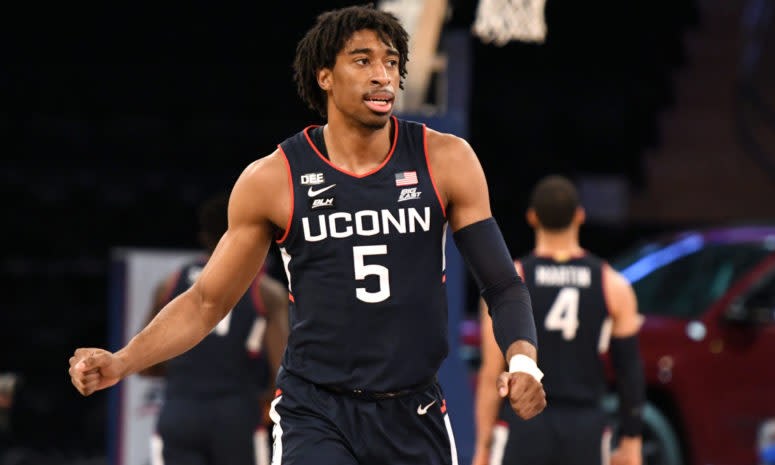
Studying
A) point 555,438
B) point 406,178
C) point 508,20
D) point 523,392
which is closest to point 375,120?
point 406,178

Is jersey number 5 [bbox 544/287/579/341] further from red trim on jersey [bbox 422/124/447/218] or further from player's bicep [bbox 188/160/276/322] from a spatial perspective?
player's bicep [bbox 188/160/276/322]

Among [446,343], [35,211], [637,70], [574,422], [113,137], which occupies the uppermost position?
[637,70]

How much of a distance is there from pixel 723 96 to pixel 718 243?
7689 millimetres

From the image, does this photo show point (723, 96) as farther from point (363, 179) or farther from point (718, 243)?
point (363, 179)

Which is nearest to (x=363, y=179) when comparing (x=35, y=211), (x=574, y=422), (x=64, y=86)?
(x=574, y=422)

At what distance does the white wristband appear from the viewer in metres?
3.17

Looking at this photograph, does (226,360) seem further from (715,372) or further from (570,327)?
(715,372)

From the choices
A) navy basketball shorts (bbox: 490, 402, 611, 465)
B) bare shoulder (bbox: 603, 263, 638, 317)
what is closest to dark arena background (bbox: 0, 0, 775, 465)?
bare shoulder (bbox: 603, 263, 638, 317)

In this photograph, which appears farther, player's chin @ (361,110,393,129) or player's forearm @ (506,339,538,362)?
player's chin @ (361,110,393,129)

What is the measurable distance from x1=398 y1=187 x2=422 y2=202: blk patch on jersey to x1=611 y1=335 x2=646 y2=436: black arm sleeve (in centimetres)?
237

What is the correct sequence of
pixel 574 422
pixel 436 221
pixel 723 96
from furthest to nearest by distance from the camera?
pixel 723 96, pixel 574 422, pixel 436 221

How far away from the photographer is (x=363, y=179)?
144 inches

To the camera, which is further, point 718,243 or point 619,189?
point 619,189

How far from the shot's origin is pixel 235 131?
14125 mm
